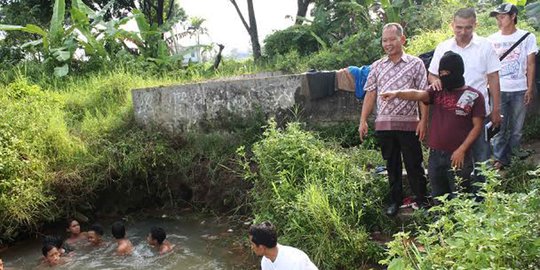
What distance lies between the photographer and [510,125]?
4.96 meters

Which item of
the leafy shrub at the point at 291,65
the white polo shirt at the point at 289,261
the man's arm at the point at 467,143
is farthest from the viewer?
the leafy shrub at the point at 291,65

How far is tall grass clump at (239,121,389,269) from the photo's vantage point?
441 cm

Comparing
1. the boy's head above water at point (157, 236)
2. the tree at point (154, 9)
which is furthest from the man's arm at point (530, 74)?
the tree at point (154, 9)

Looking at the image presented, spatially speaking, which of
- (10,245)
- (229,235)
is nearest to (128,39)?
(10,245)

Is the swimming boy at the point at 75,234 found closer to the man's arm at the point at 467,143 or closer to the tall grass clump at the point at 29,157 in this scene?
the tall grass clump at the point at 29,157

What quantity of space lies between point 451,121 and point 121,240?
455 cm

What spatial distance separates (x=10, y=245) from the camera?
21.6ft

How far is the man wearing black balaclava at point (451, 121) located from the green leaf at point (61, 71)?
8655 mm

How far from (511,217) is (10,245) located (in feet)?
21.4

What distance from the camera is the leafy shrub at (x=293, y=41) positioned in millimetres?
14393

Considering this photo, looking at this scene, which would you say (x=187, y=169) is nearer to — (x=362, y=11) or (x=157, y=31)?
(x=157, y=31)

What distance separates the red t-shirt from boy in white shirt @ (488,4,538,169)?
1.45 m

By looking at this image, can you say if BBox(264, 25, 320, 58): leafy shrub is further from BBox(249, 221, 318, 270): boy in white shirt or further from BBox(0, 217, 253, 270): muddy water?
BBox(249, 221, 318, 270): boy in white shirt

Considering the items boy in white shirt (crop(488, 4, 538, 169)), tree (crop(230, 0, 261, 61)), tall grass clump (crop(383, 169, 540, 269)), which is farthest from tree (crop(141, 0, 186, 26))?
tall grass clump (crop(383, 169, 540, 269))
